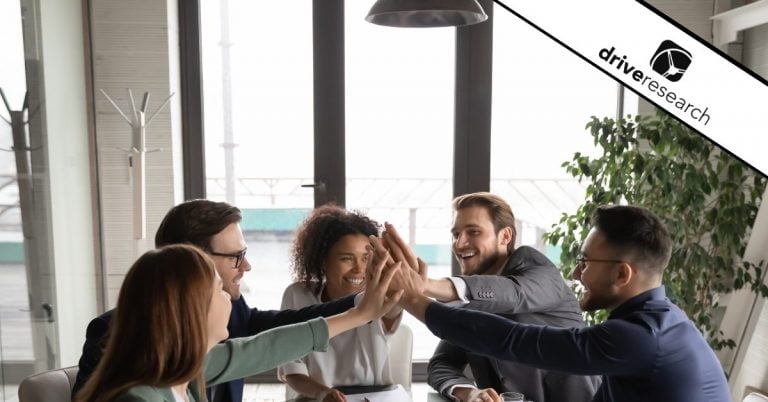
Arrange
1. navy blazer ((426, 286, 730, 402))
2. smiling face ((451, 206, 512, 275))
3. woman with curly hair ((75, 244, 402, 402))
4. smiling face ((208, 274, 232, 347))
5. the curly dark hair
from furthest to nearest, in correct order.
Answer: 1. the curly dark hair
2. smiling face ((451, 206, 512, 275))
3. navy blazer ((426, 286, 730, 402))
4. smiling face ((208, 274, 232, 347))
5. woman with curly hair ((75, 244, 402, 402))

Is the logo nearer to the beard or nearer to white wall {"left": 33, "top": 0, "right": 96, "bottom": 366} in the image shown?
the beard

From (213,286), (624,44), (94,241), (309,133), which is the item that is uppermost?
(624,44)

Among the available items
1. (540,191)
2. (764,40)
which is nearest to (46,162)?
(540,191)

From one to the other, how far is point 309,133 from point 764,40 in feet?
8.24

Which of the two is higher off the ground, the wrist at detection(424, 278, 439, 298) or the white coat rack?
the white coat rack

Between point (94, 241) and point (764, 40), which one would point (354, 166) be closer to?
point (94, 241)

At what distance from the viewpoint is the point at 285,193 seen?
4.10 metres

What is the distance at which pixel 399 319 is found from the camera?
2.25m

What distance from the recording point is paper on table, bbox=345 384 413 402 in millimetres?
1815

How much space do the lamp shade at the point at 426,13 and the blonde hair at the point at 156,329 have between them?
1082 millimetres

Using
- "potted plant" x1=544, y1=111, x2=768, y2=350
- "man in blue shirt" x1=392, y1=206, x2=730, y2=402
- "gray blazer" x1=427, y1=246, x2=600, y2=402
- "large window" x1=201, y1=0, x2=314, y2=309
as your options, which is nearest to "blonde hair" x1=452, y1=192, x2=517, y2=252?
"gray blazer" x1=427, y1=246, x2=600, y2=402

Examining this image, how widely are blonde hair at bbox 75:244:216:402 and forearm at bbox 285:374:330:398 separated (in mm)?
791

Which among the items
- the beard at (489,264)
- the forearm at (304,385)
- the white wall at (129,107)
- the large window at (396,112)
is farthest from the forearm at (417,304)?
the large window at (396,112)

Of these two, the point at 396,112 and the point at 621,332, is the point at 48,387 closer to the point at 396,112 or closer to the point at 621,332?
the point at 621,332
